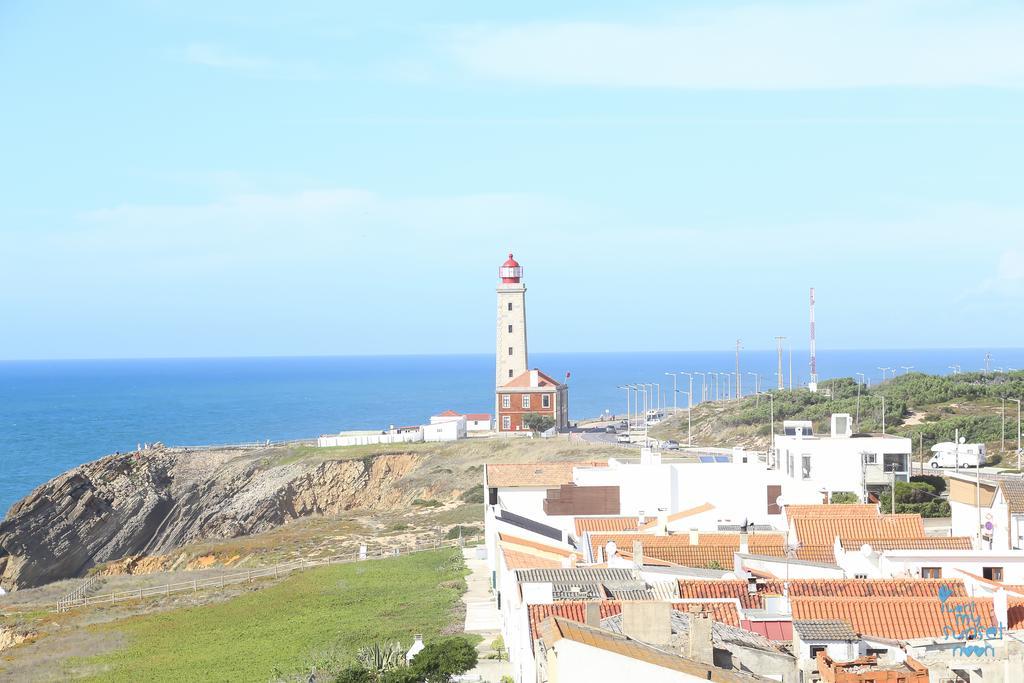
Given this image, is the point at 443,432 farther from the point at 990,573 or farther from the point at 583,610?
the point at 583,610

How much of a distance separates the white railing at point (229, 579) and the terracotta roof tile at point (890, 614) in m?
29.2

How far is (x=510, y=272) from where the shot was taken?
3686 inches

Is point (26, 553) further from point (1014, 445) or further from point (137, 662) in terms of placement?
point (1014, 445)

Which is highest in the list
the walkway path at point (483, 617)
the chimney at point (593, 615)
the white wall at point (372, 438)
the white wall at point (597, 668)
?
the white wall at point (597, 668)

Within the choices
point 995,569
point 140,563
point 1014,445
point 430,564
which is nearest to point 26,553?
point 140,563

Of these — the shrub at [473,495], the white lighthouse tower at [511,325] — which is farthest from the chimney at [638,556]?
the white lighthouse tower at [511,325]

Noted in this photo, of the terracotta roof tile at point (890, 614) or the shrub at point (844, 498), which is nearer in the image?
the terracotta roof tile at point (890, 614)

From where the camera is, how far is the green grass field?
99.9 ft

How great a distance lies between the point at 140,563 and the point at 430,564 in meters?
28.3

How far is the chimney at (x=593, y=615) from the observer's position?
1809 cm

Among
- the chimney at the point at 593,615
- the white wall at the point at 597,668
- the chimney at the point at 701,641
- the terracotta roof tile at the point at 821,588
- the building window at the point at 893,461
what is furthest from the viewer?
the building window at the point at 893,461

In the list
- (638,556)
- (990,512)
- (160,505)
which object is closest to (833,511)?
(990,512)

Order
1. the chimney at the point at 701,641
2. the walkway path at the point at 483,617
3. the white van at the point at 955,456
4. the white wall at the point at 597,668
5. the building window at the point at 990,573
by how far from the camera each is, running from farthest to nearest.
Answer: the white van at the point at 955,456, the building window at the point at 990,573, the walkway path at the point at 483,617, the chimney at the point at 701,641, the white wall at the point at 597,668

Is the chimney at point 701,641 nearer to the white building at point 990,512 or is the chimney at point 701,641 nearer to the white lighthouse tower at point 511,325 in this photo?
the white building at point 990,512
